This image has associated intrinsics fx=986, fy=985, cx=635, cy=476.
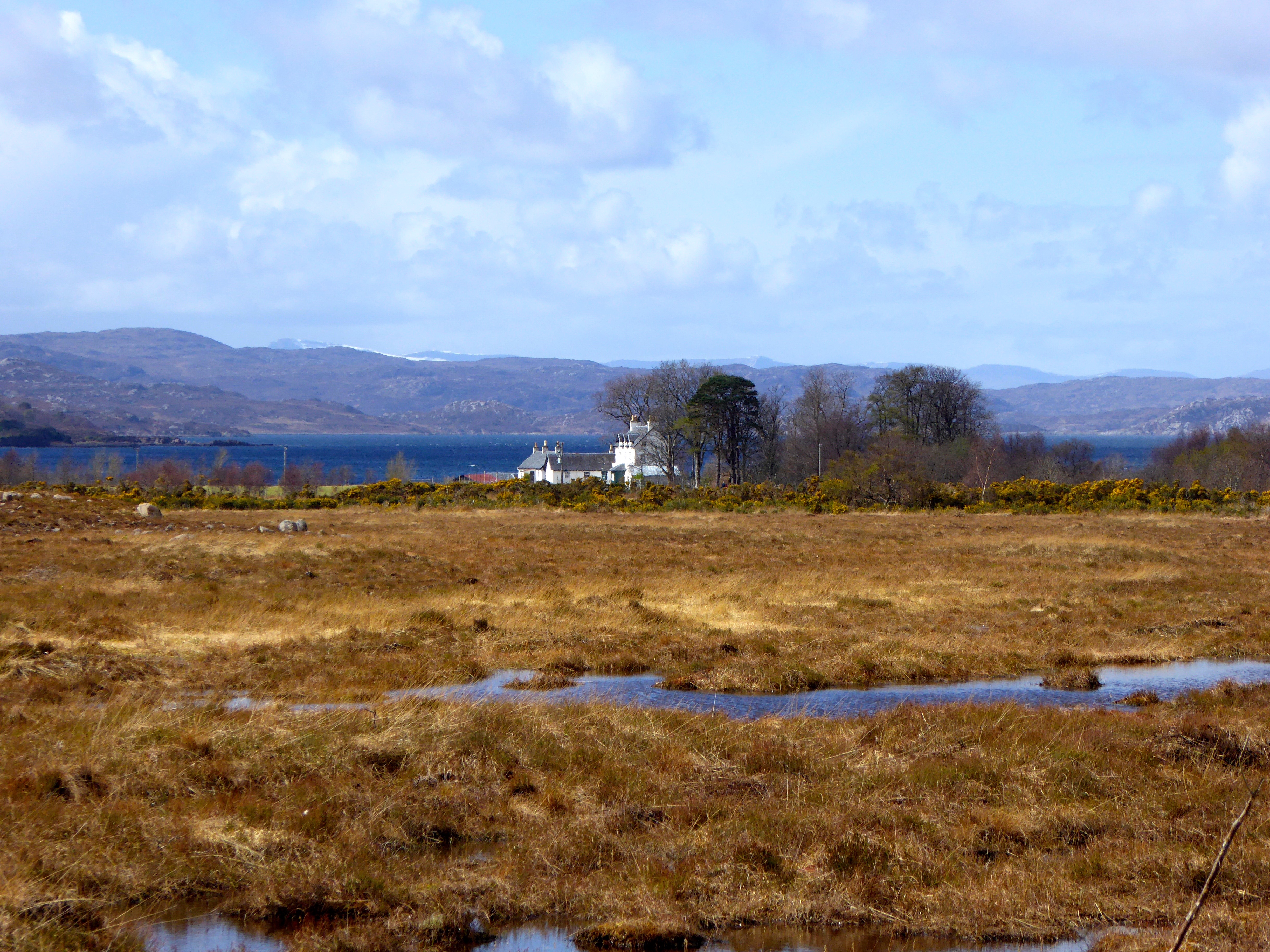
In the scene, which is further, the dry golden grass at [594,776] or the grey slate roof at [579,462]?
the grey slate roof at [579,462]

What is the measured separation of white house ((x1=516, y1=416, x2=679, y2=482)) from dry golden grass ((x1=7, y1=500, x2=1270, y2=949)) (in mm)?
81045

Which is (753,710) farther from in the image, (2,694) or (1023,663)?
(2,694)

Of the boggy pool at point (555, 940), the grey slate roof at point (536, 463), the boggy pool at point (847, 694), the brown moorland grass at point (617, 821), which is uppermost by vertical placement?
the brown moorland grass at point (617, 821)

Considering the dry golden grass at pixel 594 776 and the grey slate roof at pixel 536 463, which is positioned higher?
the dry golden grass at pixel 594 776

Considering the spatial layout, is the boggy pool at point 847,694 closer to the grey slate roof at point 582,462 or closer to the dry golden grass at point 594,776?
the dry golden grass at point 594,776

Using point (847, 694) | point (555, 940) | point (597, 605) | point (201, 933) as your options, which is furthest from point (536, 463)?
point (555, 940)

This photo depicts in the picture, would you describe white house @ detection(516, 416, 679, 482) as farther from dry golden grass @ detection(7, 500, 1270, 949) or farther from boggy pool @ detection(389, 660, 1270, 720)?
boggy pool @ detection(389, 660, 1270, 720)

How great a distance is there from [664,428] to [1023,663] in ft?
273

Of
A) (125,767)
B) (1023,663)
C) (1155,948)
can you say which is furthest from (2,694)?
(1023,663)

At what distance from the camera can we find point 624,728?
1184 cm

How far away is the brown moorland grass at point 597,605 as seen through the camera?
16.5m

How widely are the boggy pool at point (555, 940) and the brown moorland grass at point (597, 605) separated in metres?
6.69

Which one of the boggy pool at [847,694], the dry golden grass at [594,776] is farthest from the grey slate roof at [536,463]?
the boggy pool at [847,694]

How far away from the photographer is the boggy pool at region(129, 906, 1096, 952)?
7.25 meters
